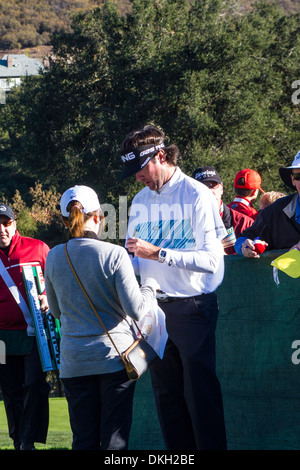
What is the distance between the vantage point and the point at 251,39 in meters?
37.5

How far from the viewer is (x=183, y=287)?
13.1ft

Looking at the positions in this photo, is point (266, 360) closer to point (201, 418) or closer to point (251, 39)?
point (201, 418)

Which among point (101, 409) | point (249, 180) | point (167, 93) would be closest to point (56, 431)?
point (249, 180)

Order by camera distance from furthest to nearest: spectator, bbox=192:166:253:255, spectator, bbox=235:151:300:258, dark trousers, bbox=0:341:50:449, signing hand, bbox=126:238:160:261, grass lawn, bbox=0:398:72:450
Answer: grass lawn, bbox=0:398:72:450
spectator, bbox=192:166:253:255
dark trousers, bbox=0:341:50:449
spectator, bbox=235:151:300:258
signing hand, bbox=126:238:160:261

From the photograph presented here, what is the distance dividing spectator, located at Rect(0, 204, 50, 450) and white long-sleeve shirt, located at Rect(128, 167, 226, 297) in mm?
2167

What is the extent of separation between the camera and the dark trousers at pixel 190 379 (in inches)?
156

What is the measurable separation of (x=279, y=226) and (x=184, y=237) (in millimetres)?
651

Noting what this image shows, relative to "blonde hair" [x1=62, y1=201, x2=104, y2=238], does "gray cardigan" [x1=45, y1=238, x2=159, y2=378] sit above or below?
below

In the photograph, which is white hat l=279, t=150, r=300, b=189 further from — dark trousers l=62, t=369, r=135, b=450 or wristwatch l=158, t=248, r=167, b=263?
dark trousers l=62, t=369, r=135, b=450

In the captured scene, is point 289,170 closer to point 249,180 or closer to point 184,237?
point 184,237

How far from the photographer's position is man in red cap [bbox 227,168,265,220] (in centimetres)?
663

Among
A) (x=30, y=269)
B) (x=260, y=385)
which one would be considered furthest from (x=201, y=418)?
(x=30, y=269)

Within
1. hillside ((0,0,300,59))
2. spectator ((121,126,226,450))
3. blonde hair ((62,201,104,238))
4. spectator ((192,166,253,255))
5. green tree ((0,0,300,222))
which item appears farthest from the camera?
hillside ((0,0,300,59))

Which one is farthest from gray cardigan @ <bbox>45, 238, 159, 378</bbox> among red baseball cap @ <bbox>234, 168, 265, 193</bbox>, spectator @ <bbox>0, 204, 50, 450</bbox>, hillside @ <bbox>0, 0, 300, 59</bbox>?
hillside @ <bbox>0, 0, 300, 59</bbox>
